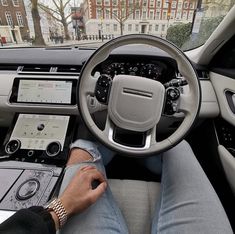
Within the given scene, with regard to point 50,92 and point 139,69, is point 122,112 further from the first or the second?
point 50,92

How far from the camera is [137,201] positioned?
83cm

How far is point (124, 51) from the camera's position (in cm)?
115

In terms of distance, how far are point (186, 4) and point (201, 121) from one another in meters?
0.80

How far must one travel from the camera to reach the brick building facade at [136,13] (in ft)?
4.64

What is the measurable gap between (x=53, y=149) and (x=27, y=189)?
0.26 metres

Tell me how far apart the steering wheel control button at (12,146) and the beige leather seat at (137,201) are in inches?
18.9

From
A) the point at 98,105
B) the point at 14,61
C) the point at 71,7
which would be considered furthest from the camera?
the point at 71,7

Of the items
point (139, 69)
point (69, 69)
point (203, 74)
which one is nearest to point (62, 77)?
point (69, 69)

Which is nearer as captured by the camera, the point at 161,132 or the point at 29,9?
the point at 161,132

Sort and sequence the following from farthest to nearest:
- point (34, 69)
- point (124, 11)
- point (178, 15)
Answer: point (124, 11) → point (178, 15) → point (34, 69)

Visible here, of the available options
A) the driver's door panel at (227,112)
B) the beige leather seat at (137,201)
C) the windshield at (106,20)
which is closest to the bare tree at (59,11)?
the windshield at (106,20)

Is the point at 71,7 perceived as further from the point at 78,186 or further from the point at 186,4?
the point at 78,186

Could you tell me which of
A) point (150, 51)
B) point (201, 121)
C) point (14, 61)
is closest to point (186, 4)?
point (150, 51)

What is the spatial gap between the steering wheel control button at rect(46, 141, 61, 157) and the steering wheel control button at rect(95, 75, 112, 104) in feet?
1.10
